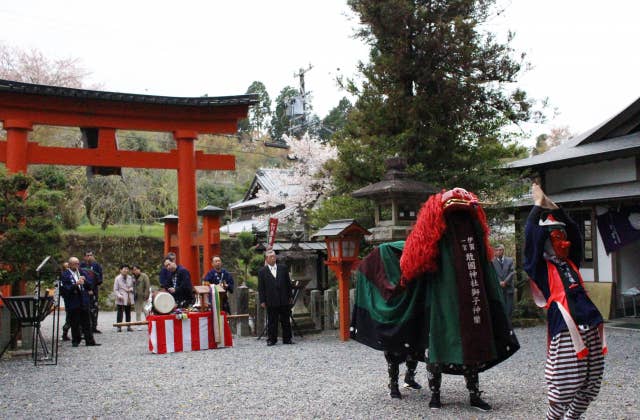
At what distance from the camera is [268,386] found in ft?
23.0

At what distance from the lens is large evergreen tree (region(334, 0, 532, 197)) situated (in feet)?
43.8

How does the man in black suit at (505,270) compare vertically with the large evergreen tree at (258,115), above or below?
below

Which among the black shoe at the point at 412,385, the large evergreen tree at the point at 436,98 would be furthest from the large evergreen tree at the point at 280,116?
the black shoe at the point at 412,385

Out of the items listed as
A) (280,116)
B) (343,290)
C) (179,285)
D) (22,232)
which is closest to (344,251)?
(343,290)

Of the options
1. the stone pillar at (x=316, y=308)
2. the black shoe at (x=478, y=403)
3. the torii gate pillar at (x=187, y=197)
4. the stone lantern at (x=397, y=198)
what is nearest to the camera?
the black shoe at (x=478, y=403)

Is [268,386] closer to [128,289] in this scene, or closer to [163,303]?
[163,303]

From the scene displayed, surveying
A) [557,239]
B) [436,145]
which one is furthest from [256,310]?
[557,239]

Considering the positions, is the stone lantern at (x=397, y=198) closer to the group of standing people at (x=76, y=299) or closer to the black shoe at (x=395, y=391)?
the black shoe at (x=395, y=391)

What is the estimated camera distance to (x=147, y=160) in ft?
45.5

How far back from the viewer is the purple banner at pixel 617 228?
12.7 meters

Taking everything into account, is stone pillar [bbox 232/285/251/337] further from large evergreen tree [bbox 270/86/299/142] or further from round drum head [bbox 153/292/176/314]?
large evergreen tree [bbox 270/86/299/142]

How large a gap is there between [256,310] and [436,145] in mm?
5222

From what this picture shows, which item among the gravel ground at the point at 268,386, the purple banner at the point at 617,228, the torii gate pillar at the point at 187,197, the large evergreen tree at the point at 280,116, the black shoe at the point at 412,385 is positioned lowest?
the gravel ground at the point at 268,386

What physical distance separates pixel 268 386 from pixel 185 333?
13.3 feet
